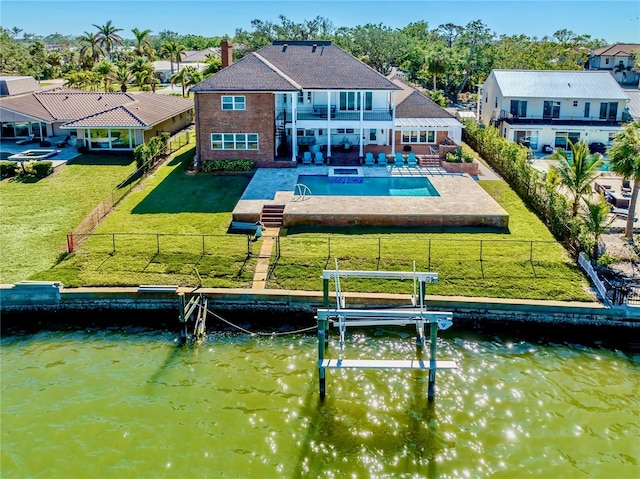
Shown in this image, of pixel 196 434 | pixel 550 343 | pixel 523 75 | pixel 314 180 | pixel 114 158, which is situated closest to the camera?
pixel 196 434

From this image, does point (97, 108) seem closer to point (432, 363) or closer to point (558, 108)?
point (558, 108)

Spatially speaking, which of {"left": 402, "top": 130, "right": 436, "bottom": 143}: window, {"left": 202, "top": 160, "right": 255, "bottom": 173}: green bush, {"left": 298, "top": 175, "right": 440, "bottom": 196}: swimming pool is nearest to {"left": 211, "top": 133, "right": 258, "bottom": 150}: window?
{"left": 202, "top": 160, "right": 255, "bottom": 173}: green bush

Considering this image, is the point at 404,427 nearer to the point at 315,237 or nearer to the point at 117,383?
the point at 117,383

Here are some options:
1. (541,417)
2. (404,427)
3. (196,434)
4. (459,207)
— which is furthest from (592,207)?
(196,434)

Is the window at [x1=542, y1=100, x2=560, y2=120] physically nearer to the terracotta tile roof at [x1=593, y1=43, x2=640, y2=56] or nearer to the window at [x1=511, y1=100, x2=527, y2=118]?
the window at [x1=511, y1=100, x2=527, y2=118]

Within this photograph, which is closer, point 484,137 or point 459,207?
point 459,207

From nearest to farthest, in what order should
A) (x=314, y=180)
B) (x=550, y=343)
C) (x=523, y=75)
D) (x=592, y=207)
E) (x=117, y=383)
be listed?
(x=117, y=383), (x=550, y=343), (x=592, y=207), (x=314, y=180), (x=523, y=75)
